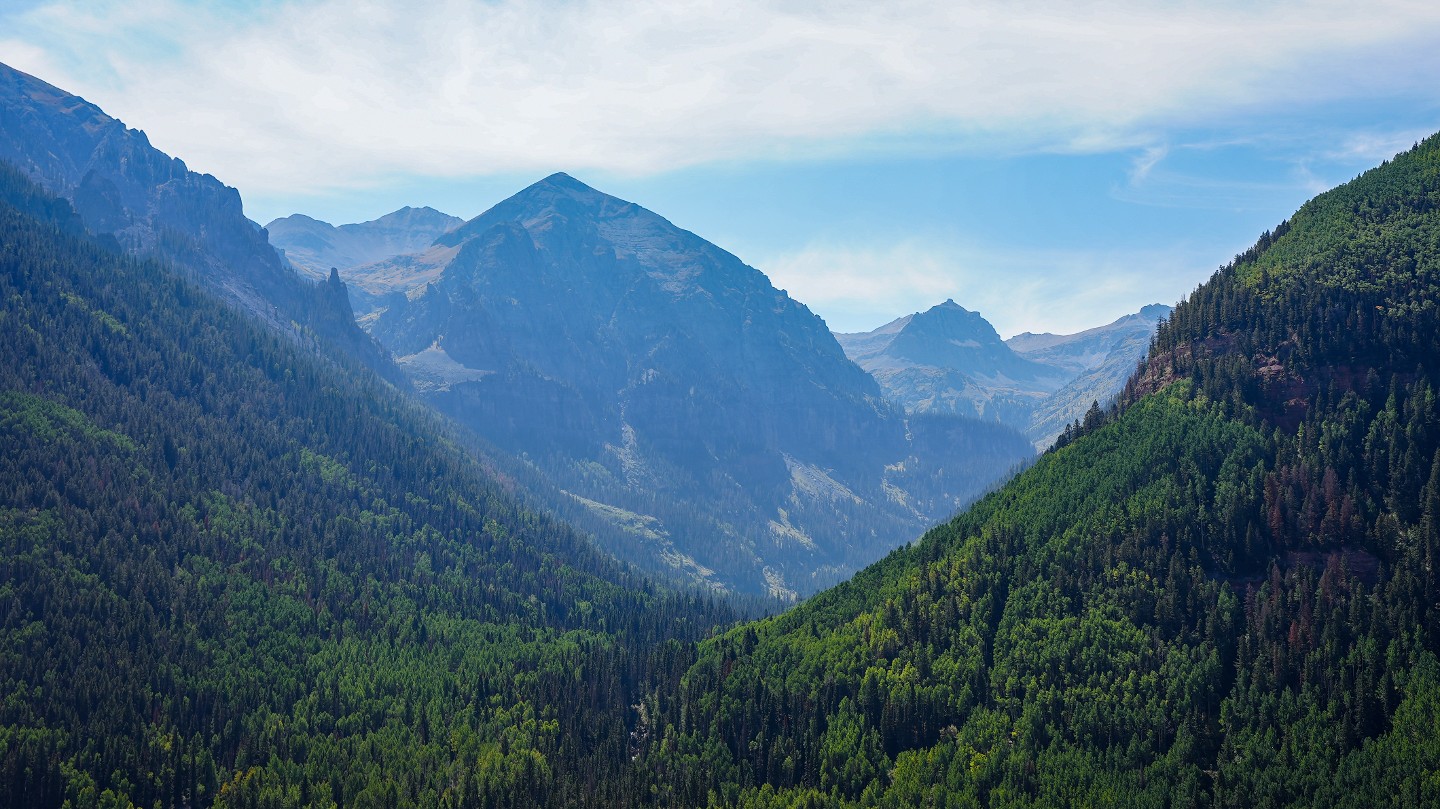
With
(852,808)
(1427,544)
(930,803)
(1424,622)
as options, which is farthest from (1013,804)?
(1427,544)

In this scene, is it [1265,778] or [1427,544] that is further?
[1427,544]

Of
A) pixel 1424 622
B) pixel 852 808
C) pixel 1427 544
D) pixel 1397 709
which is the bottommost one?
pixel 852 808

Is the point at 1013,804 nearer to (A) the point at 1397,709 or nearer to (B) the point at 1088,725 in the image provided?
(B) the point at 1088,725

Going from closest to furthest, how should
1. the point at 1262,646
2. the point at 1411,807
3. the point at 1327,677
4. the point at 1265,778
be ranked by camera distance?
the point at 1411,807 < the point at 1265,778 < the point at 1327,677 < the point at 1262,646

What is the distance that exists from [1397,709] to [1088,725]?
154 feet

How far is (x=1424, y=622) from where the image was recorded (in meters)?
187

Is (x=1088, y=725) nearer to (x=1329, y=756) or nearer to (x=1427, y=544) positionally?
(x=1329, y=756)

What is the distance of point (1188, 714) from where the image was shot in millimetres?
192625

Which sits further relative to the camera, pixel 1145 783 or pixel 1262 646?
pixel 1262 646

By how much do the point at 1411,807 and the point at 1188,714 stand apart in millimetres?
38770

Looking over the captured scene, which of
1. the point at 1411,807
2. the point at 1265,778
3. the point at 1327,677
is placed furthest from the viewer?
the point at 1327,677

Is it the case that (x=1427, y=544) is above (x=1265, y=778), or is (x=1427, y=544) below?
above

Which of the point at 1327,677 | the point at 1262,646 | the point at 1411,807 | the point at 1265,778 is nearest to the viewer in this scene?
the point at 1411,807

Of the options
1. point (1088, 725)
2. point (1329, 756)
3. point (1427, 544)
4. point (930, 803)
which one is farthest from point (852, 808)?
point (1427, 544)
